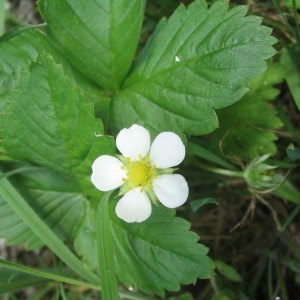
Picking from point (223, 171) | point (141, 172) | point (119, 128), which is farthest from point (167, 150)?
point (223, 171)

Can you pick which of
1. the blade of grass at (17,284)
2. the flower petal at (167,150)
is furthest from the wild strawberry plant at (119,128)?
the blade of grass at (17,284)

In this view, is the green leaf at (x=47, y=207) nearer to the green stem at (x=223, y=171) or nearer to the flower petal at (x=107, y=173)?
the flower petal at (x=107, y=173)

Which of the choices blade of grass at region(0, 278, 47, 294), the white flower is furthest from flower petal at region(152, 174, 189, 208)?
blade of grass at region(0, 278, 47, 294)

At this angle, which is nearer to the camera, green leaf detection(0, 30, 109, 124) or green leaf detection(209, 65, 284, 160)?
green leaf detection(0, 30, 109, 124)

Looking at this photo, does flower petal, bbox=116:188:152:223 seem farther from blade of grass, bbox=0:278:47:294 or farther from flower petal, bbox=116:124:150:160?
blade of grass, bbox=0:278:47:294

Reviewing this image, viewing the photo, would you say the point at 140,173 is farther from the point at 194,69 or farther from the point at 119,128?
the point at 194,69

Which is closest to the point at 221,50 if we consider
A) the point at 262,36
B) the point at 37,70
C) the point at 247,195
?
the point at 262,36

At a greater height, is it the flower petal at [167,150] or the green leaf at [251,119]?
the flower petal at [167,150]
